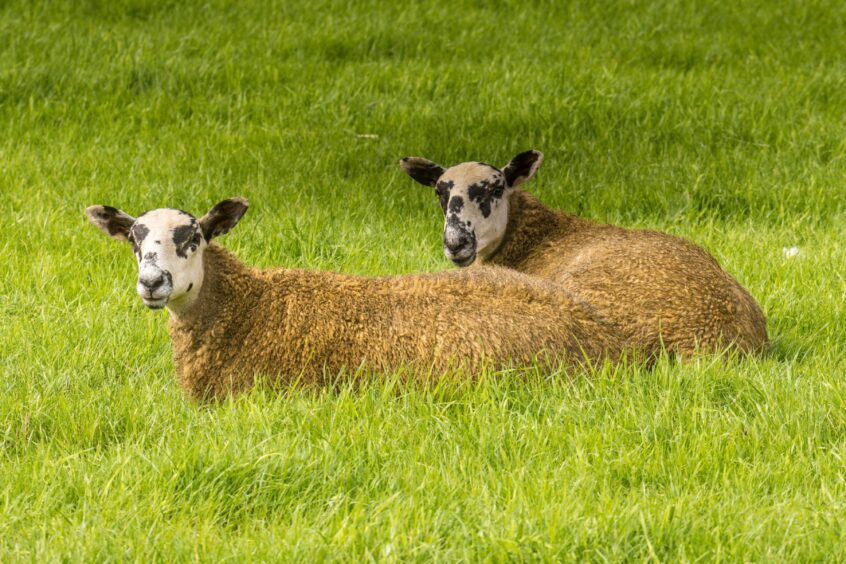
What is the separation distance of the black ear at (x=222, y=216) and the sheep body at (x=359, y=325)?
0.11m

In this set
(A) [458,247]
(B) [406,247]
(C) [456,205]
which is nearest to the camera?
(A) [458,247]

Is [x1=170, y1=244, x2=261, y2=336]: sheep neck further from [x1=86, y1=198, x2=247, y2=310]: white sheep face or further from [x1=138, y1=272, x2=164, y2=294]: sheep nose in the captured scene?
[x1=138, y1=272, x2=164, y2=294]: sheep nose

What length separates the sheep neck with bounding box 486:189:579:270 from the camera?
7531 millimetres

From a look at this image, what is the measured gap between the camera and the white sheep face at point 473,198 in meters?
7.12

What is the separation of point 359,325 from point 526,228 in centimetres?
229

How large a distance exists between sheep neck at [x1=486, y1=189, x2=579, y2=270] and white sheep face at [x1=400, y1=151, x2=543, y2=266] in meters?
0.06

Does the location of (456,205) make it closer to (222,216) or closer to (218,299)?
(222,216)

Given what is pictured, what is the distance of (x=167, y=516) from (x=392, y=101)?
22.7 ft

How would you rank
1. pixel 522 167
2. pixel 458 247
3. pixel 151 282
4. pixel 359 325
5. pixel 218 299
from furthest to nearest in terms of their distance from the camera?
pixel 522 167
pixel 458 247
pixel 218 299
pixel 359 325
pixel 151 282

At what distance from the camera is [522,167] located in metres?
7.57

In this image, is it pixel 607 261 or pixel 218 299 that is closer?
pixel 218 299

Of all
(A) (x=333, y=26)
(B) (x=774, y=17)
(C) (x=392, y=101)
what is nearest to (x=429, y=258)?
(C) (x=392, y=101)

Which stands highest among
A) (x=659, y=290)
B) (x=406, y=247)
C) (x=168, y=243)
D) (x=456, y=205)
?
(x=168, y=243)

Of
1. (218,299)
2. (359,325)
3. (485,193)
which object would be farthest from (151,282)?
(485,193)
